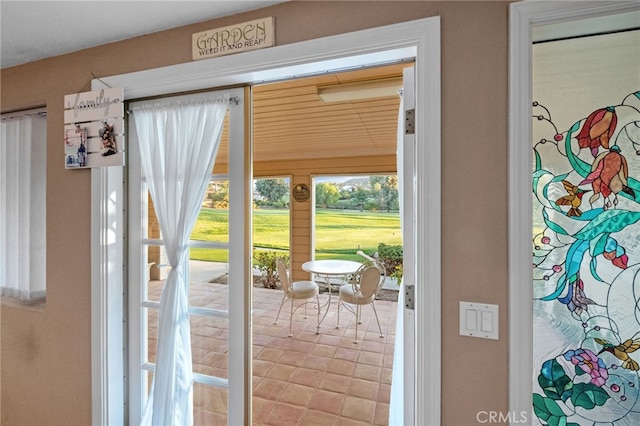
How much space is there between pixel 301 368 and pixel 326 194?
348 centimetres

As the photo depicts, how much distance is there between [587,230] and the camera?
976mm

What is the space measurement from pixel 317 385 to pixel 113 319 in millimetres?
1635

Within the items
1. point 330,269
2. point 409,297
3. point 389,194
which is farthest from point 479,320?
point 389,194

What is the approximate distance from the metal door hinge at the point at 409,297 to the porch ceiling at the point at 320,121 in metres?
0.95

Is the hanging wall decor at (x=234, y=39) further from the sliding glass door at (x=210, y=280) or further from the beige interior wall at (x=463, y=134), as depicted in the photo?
the sliding glass door at (x=210, y=280)

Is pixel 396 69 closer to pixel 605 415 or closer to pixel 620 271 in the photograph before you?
pixel 620 271

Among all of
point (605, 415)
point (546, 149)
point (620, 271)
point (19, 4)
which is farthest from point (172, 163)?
point (605, 415)

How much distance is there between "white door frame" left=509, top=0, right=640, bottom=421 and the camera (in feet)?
3.09

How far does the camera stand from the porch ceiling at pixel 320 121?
209 centimetres

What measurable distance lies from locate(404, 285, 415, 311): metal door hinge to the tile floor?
924mm

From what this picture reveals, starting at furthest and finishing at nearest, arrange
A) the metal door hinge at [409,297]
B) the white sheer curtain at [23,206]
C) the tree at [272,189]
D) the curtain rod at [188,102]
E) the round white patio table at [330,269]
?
the tree at [272,189], the round white patio table at [330,269], the white sheer curtain at [23,206], the curtain rod at [188,102], the metal door hinge at [409,297]

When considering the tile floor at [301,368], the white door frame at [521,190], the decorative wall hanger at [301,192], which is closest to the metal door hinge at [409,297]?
the white door frame at [521,190]

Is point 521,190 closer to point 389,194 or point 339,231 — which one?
point 389,194

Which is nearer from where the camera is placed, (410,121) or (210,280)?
(410,121)
